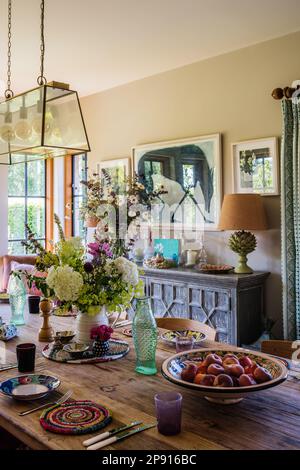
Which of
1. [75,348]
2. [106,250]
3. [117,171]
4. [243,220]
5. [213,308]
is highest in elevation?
[117,171]

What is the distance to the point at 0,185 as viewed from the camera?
545 centimetres

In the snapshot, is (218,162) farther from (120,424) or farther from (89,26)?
(120,424)

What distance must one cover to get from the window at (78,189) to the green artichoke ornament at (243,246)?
8.17 ft

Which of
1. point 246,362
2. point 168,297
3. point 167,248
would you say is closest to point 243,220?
point 168,297

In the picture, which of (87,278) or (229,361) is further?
(87,278)

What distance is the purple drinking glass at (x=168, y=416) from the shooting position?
48.8 inches

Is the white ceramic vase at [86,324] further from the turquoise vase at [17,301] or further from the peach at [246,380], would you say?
the peach at [246,380]

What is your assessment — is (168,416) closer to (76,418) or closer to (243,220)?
(76,418)

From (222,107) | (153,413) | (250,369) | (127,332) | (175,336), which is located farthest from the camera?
(222,107)

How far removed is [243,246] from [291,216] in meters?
0.43

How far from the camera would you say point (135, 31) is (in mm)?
3463

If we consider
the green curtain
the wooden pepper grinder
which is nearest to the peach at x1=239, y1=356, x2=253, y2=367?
the wooden pepper grinder

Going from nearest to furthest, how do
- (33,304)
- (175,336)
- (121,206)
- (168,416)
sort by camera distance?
(168,416) → (175,336) → (33,304) → (121,206)

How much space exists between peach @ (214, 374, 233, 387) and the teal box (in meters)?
2.78
